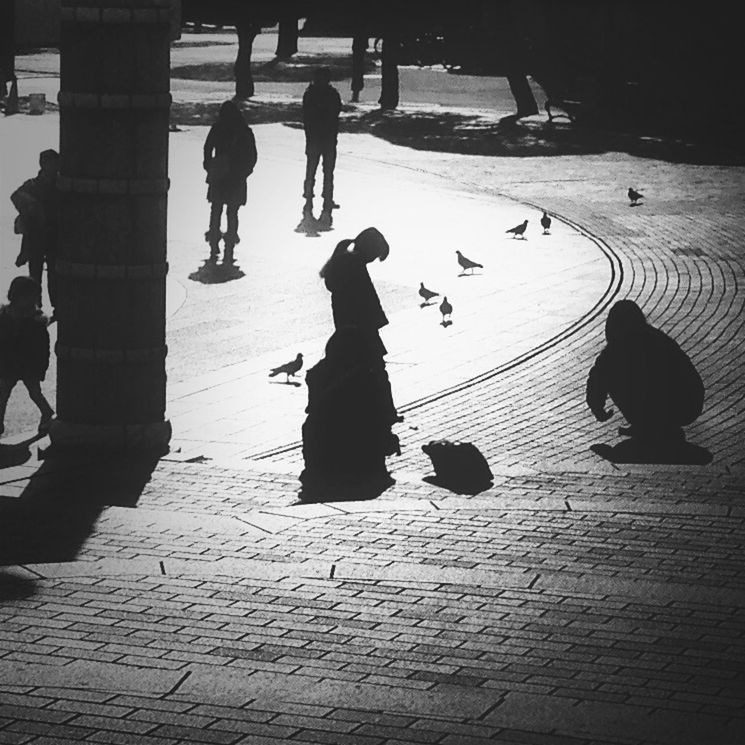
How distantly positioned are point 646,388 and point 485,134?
2288 cm

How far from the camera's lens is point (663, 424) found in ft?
37.0

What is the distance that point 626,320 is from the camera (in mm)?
11273

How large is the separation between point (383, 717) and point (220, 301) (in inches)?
440

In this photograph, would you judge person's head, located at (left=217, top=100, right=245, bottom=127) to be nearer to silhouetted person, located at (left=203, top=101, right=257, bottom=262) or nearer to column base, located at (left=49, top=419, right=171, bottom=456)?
silhouetted person, located at (left=203, top=101, right=257, bottom=262)

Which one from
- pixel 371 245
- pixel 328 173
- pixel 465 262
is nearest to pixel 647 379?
pixel 371 245

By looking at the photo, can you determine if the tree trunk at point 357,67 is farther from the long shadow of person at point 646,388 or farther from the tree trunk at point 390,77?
the long shadow of person at point 646,388

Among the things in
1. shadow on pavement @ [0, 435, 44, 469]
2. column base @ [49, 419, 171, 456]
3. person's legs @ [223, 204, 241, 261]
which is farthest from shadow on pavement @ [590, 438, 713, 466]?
person's legs @ [223, 204, 241, 261]

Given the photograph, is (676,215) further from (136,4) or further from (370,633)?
(370,633)

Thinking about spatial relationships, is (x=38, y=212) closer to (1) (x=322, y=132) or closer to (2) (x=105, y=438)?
(2) (x=105, y=438)

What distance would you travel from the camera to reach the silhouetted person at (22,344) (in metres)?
11.5

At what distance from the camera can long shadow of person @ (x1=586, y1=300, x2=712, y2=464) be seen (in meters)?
11.1

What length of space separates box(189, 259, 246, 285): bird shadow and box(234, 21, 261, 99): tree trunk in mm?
20001

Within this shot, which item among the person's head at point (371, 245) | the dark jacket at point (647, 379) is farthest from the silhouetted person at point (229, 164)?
the dark jacket at point (647, 379)

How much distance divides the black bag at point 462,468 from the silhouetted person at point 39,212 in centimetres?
604
